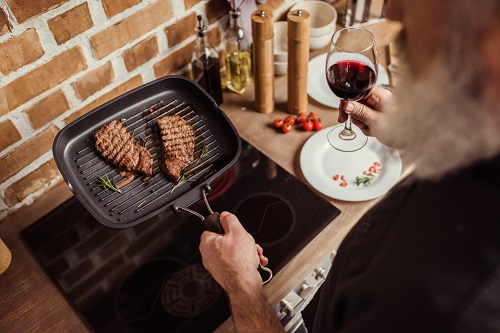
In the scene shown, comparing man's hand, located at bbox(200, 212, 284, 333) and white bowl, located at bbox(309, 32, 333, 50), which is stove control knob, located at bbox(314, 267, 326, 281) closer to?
man's hand, located at bbox(200, 212, 284, 333)

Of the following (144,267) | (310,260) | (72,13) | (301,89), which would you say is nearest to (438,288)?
(310,260)

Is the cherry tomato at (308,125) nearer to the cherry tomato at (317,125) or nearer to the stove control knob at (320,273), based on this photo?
the cherry tomato at (317,125)

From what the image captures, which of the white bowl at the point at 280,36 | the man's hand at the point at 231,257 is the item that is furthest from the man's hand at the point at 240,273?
the white bowl at the point at 280,36

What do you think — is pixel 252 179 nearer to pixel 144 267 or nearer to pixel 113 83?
pixel 144 267

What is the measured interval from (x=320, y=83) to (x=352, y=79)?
41 centimetres

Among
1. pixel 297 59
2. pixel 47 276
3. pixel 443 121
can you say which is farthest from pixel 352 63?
pixel 47 276

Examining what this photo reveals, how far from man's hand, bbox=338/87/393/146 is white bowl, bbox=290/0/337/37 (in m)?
0.48

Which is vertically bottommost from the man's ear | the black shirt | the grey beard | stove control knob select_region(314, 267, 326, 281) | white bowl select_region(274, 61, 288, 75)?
stove control knob select_region(314, 267, 326, 281)

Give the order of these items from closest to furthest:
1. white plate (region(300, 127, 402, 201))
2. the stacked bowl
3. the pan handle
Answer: the pan handle, white plate (region(300, 127, 402, 201)), the stacked bowl

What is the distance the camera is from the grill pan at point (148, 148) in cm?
122

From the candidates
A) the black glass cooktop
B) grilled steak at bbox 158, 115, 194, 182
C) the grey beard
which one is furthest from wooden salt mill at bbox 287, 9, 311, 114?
the grey beard

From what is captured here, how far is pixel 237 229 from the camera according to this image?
3.55 ft

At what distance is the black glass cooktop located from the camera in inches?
44.5

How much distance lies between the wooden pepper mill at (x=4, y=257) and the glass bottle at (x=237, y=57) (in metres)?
0.82
